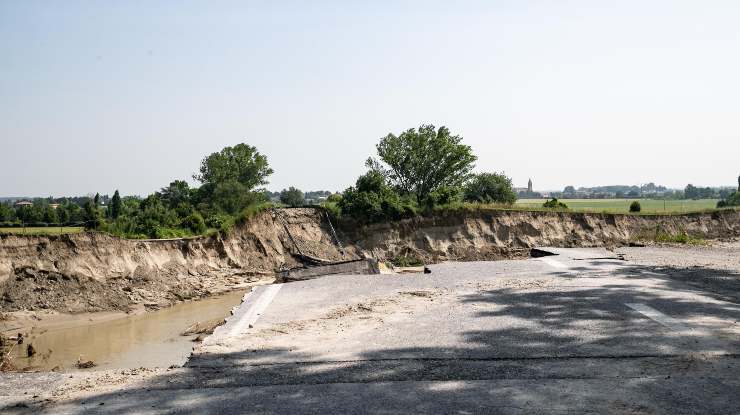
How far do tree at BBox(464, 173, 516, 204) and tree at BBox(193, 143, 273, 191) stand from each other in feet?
74.0

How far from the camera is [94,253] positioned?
22.1 metres

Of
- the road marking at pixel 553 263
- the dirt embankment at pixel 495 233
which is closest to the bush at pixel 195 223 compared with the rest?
the dirt embankment at pixel 495 233

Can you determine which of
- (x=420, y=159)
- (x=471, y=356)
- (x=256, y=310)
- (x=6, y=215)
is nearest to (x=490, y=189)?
(x=420, y=159)

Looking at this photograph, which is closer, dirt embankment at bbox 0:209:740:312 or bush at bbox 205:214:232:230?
dirt embankment at bbox 0:209:740:312

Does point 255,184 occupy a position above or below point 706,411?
above

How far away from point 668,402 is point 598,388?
849mm

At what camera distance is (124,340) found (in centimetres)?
1647

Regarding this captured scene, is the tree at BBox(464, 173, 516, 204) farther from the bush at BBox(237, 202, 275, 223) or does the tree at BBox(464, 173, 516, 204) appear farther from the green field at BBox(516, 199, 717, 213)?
the bush at BBox(237, 202, 275, 223)

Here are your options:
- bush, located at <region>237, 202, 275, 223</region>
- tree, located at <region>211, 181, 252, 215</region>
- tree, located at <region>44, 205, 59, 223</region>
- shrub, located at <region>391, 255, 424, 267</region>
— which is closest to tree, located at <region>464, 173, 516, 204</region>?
tree, located at <region>211, 181, 252, 215</region>

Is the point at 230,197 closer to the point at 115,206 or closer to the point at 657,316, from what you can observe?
the point at 115,206

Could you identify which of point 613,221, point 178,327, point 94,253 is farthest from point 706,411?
point 613,221

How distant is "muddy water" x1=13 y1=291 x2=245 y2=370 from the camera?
13828mm

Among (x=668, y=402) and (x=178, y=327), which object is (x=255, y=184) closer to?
(x=178, y=327)

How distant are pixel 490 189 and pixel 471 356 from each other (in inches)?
1875
